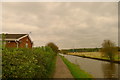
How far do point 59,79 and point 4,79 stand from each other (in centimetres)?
649

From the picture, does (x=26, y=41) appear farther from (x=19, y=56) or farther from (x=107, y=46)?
(x=19, y=56)

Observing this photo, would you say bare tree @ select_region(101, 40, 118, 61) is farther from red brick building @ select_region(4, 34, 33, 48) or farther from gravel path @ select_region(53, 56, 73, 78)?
gravel path @ select_region(53, 56, 73, 78)

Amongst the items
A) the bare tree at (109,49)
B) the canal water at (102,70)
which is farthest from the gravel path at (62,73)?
the bare tree at (109,49)

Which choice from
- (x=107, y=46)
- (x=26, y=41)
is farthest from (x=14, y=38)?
(x=107, y=46)

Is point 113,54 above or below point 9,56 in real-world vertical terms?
below

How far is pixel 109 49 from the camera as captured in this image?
138 ft

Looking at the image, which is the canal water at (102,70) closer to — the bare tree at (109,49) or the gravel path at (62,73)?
the gravel path at (62,73)

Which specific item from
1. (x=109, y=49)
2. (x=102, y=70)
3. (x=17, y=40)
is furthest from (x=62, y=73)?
(x=109, y=49)

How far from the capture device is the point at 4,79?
555cm

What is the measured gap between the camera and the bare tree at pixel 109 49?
41.3m

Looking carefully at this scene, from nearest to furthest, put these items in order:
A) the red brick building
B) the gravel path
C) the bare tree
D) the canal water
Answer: the gravel path, the canal water, the red brick building, the bare tree

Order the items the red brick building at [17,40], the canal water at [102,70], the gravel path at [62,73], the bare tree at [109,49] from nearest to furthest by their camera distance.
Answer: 1. the gravel path at [62,73]
2. the canal water at [102,70]
3. the red brick building at [17,40]
4. the bare tree at [109,49]

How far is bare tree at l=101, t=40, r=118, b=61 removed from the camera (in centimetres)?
4131

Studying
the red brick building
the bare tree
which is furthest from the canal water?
the bare tree
